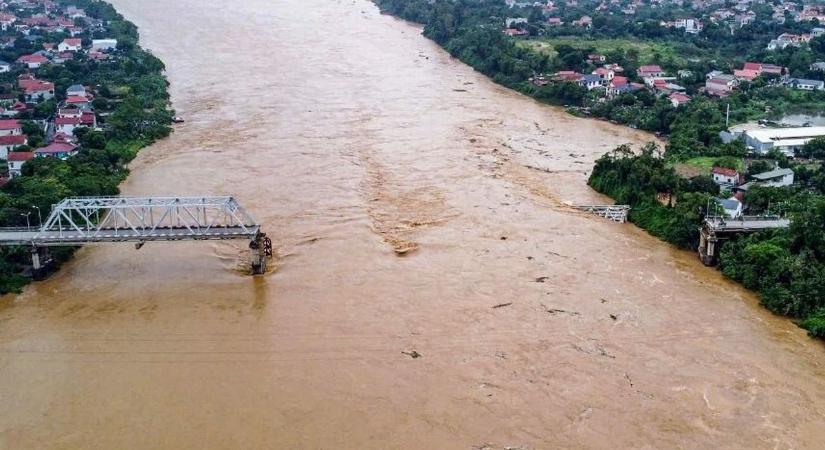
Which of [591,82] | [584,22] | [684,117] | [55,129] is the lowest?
[55,129]

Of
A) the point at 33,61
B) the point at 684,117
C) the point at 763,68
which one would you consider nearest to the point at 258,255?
the point at 684,117

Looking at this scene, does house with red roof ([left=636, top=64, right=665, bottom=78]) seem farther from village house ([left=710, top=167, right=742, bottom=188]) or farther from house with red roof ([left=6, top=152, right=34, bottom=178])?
house with red roof ([left=6, top=152, right=34, bottom=178])

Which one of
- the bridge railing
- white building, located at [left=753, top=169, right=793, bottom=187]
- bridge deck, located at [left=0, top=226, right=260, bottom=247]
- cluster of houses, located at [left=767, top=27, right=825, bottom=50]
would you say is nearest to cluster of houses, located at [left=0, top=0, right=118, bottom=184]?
the bridge railing

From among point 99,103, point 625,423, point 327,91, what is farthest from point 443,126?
point 625,423

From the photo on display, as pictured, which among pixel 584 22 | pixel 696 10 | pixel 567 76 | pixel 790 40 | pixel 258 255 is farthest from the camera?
pixel 696 10

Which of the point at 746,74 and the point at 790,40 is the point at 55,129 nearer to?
the point at 746,74

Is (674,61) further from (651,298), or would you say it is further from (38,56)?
(38,56)

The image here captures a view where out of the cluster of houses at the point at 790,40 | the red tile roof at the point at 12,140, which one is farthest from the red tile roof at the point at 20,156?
the cluster of houses at the point at 790,40
